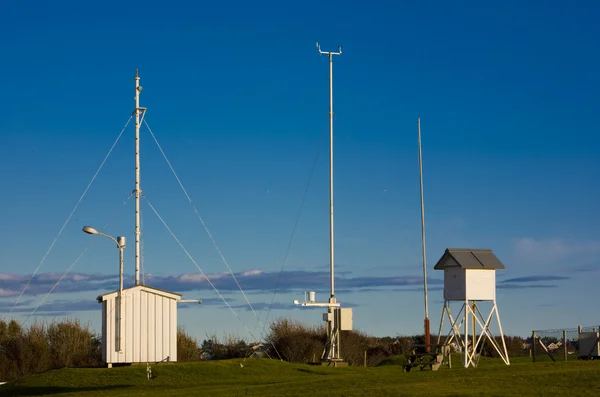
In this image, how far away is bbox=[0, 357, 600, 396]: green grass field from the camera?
30688 millimetres

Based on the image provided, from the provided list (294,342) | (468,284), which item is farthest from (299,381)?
(294,342)

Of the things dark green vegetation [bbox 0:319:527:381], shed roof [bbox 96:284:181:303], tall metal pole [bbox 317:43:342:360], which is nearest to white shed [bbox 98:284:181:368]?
shed roof [bbox 96:284:181:303]

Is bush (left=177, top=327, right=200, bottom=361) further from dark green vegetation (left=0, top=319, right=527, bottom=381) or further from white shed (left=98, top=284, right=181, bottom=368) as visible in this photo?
white shed (left=98, top=284, right=181, bottom=368)

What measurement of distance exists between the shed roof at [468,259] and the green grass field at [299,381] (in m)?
5.08

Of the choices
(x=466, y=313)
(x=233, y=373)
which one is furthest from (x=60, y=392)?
(x=466, y=313)

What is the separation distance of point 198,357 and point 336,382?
125 feet

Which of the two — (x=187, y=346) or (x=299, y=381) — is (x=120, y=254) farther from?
(x=187, y=346)

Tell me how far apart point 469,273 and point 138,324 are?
16001 millimetres

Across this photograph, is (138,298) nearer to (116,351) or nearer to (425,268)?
(116,351)

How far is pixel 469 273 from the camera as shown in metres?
43.5

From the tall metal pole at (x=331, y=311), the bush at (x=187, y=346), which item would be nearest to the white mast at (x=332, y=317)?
the tall metal pole at (x=331, y=311)

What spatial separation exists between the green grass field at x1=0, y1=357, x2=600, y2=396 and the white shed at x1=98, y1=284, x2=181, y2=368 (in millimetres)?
1413

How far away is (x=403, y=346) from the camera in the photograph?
78.3m

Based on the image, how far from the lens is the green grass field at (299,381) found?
30688 mm
